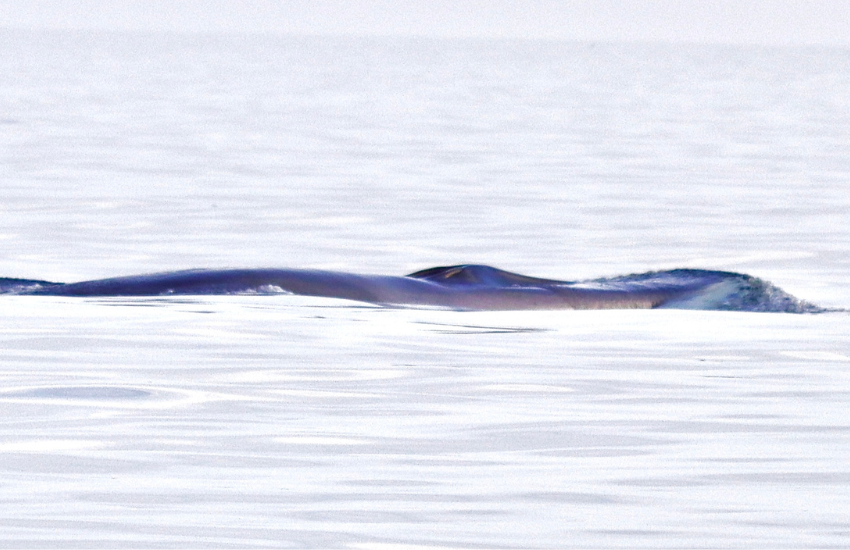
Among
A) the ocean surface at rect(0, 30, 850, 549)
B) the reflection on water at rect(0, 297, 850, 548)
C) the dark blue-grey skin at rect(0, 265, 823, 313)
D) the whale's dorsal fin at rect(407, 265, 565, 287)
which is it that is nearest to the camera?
the reflection on water at rect(0, 297, 850, 548)

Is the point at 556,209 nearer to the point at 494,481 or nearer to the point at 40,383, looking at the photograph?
Answer: the point at 40,383

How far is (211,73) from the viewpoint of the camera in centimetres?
11256

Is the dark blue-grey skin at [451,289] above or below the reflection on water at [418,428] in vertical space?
above

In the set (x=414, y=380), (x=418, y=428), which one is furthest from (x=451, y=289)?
(x=418, y=428)

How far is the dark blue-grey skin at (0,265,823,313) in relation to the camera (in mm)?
Answer: 13820

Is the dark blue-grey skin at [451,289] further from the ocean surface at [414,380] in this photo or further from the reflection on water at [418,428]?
the reflection on water at [418,428]

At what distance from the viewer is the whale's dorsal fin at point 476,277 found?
14.0 metres

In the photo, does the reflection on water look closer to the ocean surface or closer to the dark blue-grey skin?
the ocean surface

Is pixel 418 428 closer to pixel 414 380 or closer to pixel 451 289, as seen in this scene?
pixel 414 380

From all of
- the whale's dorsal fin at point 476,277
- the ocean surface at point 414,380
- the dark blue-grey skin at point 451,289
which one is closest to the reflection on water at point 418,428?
the ocean surface at point 414,380

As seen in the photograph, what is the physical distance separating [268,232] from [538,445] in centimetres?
1281

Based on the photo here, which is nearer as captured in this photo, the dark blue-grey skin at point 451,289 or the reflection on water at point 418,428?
the reflection on water at point 418,428

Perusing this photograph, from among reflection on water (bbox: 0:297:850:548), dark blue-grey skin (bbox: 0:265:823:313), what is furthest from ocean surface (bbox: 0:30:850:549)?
dark blue-grey skin (bbox: 0:265:823:313)

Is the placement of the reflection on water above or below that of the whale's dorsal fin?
below
